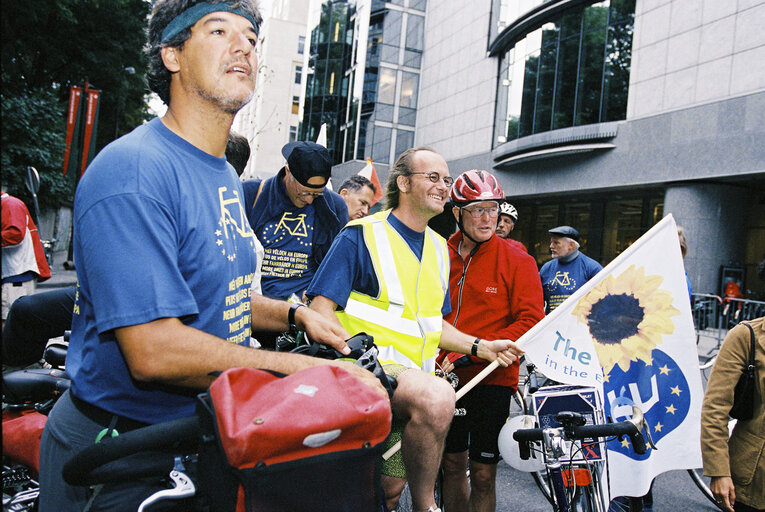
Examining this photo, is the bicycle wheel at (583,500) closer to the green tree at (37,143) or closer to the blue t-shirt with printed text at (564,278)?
the blue t-shirt with printed text at (564,278)

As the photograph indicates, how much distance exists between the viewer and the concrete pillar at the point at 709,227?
54.7 feet

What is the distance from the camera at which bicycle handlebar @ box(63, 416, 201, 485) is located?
1179 millimetres

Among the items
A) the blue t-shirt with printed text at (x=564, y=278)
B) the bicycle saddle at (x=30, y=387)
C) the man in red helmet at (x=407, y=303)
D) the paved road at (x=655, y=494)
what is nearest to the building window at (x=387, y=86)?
Answer: the blue t-shirt with printed text at (x=564, y=278)

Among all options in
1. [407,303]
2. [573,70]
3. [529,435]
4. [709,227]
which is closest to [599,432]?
[529,435]

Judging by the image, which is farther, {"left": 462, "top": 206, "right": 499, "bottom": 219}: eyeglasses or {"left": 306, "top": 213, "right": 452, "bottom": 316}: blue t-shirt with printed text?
{"left": 462, "top": 206, "right": 499, "bottom": 219}: eyeglasses

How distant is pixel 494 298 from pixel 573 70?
1897 cm

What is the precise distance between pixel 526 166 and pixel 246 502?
23591 mm

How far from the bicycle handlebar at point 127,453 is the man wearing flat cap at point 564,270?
6.34 meters

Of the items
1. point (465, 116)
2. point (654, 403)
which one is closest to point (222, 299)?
point (654, 403)

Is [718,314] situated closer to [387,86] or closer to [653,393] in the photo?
[653,393]

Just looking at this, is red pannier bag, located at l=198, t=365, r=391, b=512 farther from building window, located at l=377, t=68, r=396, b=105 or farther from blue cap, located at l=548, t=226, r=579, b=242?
building window, located at l=377, t=68, r=396, b=105

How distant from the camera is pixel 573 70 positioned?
2044 cm

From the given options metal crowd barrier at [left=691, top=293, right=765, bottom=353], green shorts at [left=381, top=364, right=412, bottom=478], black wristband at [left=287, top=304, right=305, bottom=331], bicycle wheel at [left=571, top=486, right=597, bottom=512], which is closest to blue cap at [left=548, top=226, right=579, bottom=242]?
bicycle wheel at [left=571, top=486, right=597, bottom=512]

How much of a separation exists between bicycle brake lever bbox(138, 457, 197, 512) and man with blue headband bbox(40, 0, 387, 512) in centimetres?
7
